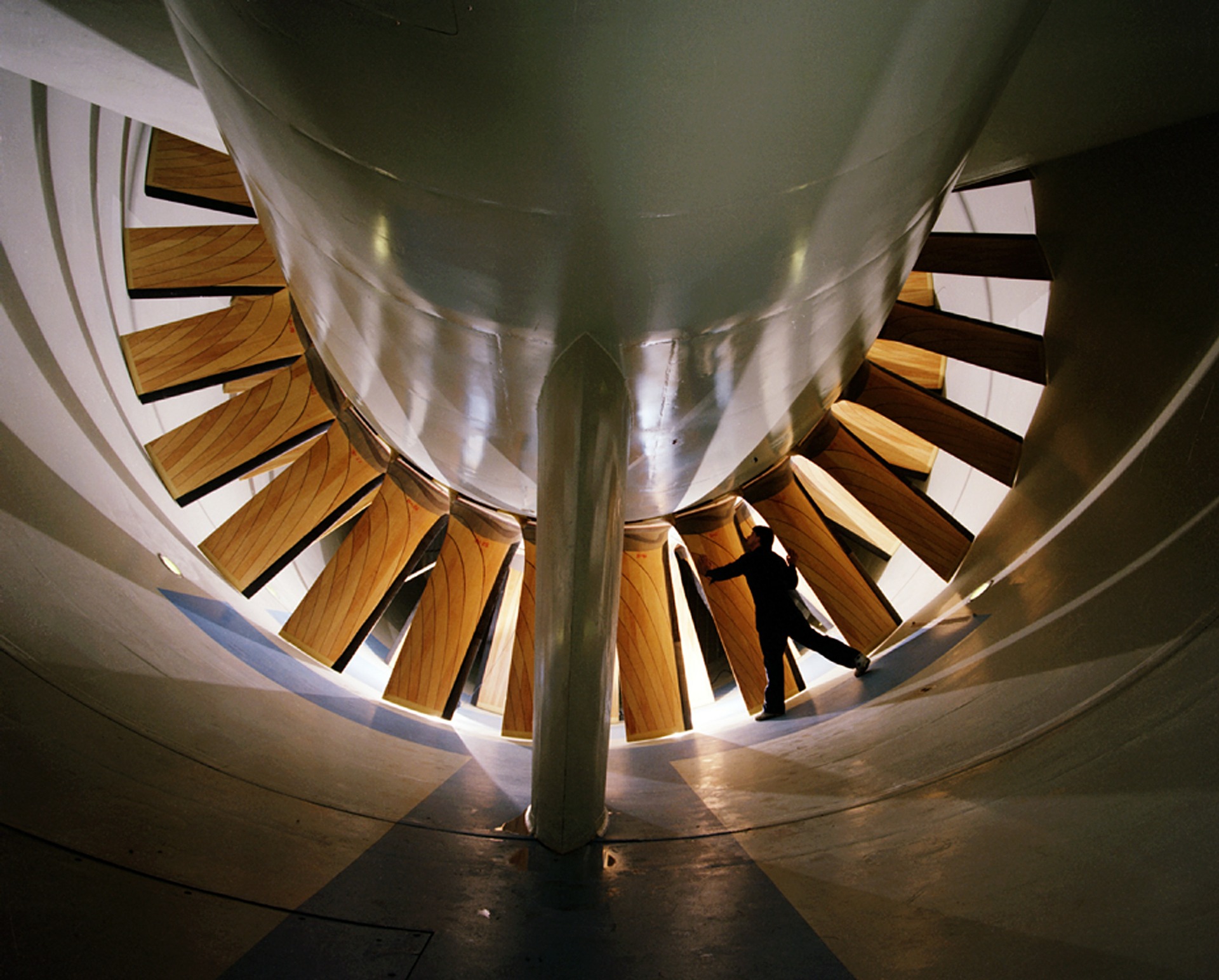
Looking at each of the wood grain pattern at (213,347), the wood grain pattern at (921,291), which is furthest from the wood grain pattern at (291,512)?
the wood grain pattern at (921,291)

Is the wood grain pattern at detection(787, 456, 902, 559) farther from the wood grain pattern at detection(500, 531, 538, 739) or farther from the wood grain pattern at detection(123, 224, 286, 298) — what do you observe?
the wood grain pattern at detection(123, 224, 286, 298)

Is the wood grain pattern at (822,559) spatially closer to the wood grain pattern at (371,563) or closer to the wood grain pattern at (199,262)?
the wood grain pattern at (371,563)

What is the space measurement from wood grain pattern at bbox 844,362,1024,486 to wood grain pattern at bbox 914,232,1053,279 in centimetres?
63

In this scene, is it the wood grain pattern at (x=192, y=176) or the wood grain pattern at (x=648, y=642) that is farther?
the wood grain pattern at (x=648, y=642)

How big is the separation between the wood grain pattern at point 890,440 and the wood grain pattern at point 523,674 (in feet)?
7.33

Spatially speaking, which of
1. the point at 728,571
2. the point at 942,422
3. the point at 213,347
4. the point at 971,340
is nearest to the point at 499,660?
the point at 728,571

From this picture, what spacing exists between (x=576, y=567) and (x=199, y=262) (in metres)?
3.38

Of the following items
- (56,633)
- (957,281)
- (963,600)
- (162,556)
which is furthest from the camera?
(957,281)

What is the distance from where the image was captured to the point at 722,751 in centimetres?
342

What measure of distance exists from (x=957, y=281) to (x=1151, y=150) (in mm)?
2600

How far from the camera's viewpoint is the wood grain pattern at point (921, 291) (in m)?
5.64

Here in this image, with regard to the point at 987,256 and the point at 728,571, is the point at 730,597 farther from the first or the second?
the point at 987,256

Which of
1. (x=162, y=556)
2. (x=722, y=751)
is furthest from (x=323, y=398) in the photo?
(x=722, y=751)

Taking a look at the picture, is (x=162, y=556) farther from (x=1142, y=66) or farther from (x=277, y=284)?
(x=1142, y=66)
